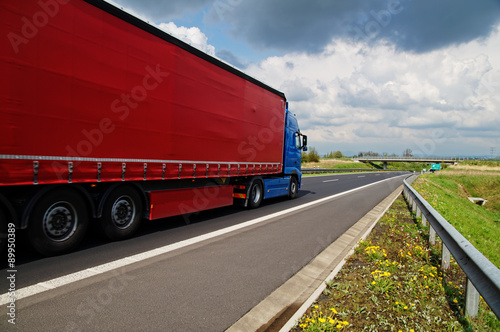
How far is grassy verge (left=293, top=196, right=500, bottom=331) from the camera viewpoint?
10.2 ft

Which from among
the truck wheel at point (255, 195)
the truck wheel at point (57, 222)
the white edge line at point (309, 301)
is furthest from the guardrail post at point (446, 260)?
the truck wheel at point (255, 195)

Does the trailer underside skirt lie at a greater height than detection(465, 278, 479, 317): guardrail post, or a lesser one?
greater

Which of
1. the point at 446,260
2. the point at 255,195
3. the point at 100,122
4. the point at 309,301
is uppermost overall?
the point at 100,122

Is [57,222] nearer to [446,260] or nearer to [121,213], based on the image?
[121,213]

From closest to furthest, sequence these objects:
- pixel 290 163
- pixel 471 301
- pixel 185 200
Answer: pixel 471 301 → pixel 185 200 → pixel 290 163

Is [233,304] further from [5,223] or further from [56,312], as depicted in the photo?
[5,223]

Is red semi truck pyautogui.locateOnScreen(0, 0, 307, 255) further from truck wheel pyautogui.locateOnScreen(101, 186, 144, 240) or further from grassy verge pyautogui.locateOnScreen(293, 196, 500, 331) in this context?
grassy verge pyautogui.locateOnScreen(293, 196, 500, 331)

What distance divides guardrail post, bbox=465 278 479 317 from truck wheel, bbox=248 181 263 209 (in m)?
7.19

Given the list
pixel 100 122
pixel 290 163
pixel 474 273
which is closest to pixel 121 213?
pixel 100 122

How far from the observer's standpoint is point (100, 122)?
5117 mm

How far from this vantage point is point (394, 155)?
340 feet

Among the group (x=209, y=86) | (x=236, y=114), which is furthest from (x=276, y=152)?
(x=209, y=86)

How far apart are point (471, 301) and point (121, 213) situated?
215 inches

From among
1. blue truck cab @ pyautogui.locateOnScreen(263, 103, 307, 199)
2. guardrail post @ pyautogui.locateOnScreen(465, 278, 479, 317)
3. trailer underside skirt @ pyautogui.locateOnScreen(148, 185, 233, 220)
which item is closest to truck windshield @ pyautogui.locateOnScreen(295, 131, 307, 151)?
blue truck cab @ pyautogui.locateOnScreen(263, 103, 307, 199)
